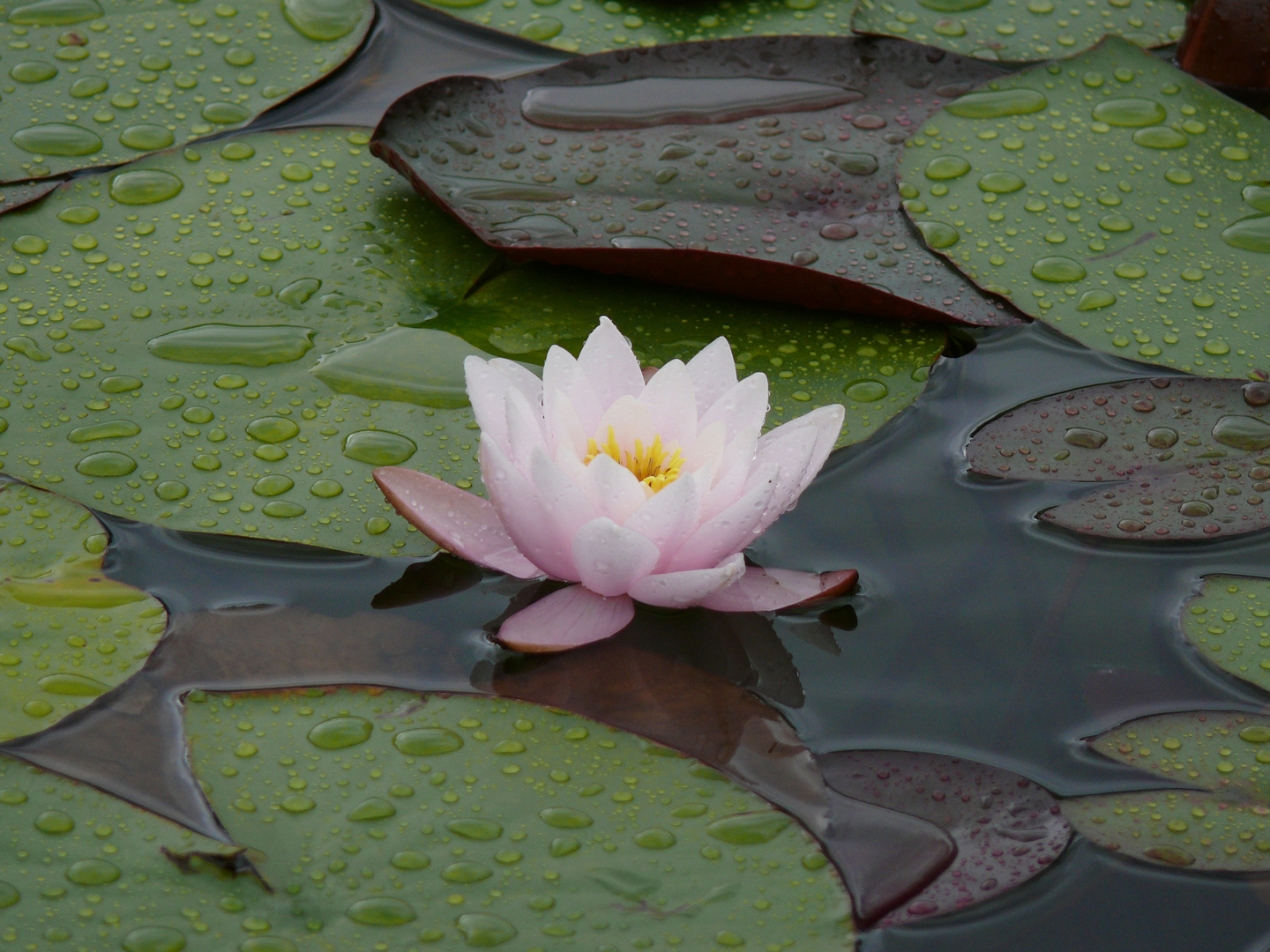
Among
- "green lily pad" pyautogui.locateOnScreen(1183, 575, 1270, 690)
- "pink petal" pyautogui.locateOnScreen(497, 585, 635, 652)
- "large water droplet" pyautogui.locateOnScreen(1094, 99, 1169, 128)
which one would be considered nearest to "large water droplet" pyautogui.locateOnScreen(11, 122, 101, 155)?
"pink petal" pyautogui.locateOnScreen(497, 585, 635, 652)

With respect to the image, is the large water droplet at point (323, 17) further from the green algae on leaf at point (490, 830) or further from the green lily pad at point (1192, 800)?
the green lily pad at point (1192, 800)

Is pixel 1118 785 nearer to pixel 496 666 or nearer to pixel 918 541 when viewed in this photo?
pixel 918 541

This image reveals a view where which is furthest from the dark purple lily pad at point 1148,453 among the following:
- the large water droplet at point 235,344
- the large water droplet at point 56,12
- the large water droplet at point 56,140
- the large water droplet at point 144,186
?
the large water droplet at point 56,12

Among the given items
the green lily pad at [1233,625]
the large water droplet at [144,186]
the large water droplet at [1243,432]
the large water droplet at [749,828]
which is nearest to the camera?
the large water droplet at [749,828]

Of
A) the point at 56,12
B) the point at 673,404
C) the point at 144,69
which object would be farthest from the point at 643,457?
the point at 56,12

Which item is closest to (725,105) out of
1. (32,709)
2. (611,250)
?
(611,250)
